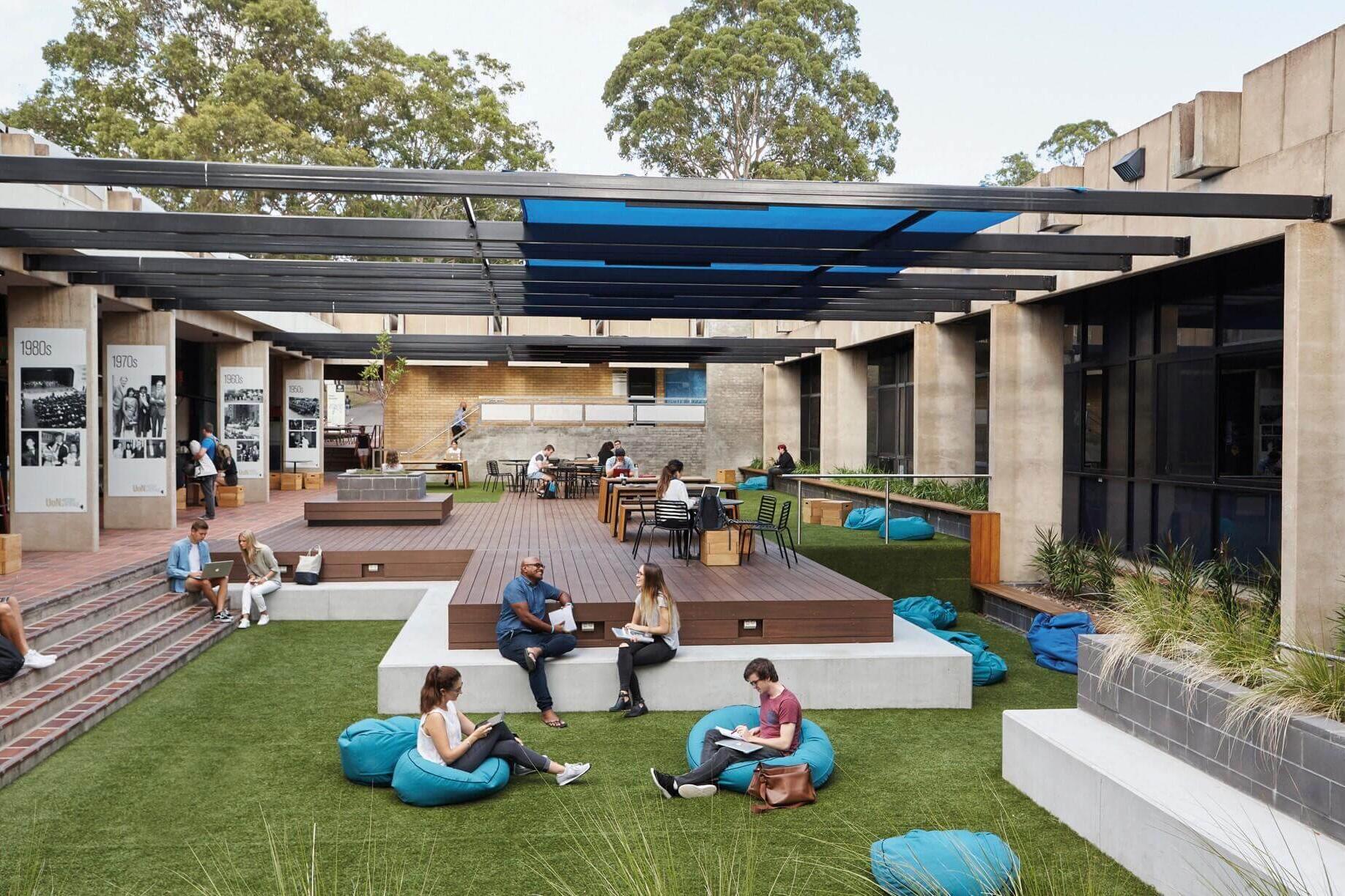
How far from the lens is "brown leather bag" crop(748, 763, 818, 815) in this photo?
226 inches

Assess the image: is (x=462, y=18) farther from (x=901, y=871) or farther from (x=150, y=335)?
(x=901, y=871)

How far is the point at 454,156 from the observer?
1368 inches

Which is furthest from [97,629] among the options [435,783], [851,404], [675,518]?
[851,404]

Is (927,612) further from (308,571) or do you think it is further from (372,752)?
(308,571)

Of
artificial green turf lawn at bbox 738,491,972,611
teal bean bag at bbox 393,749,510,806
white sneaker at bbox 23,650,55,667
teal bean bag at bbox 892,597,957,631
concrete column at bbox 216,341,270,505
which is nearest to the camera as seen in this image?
teal bean bag at bbox 393,749,510,806

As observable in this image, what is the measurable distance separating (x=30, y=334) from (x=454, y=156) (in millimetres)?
24693

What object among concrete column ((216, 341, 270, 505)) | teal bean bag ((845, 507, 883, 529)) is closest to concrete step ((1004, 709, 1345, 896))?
teal bean bag ((845, 507, 883, 529))

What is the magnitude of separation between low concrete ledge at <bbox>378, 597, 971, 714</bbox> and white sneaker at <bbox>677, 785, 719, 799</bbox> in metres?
1.89

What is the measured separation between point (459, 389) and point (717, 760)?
25.5 m

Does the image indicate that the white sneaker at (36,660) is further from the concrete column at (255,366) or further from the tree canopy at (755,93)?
the tree canopy at (755,93)

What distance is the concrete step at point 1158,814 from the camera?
403 cm

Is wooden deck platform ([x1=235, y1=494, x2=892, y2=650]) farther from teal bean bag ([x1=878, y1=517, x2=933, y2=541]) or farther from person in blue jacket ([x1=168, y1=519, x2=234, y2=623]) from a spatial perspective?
teal bean bag ([x1=878, y1=517, x2=933, y2=541])

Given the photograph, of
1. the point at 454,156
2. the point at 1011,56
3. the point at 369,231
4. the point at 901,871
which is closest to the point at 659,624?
the point at 901,871

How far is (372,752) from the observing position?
6.04 m
